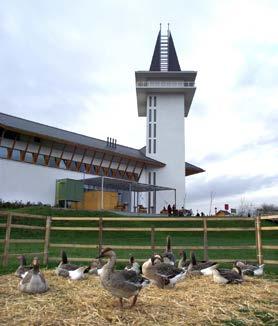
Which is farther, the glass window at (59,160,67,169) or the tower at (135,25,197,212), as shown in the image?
the tower at (135,25,197,212)

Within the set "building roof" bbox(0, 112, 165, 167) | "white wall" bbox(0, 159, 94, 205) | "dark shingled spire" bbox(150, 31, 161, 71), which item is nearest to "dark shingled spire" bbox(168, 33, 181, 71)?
"dark shingled spire" bbox(150, 31, 161, 71)

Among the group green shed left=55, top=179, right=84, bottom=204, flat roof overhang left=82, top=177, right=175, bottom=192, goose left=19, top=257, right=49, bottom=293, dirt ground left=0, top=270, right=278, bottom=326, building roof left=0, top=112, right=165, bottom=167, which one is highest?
building roof left=0, top=112, right=165, bottom=167

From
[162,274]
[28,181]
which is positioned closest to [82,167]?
[28,181]

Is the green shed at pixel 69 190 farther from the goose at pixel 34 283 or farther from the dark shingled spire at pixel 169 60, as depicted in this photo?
the goose at pixel 34 283

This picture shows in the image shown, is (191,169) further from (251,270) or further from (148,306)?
(148,306)

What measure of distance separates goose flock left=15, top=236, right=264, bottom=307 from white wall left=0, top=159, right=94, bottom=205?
33375 mm

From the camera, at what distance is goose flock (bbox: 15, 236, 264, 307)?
788 centimetres

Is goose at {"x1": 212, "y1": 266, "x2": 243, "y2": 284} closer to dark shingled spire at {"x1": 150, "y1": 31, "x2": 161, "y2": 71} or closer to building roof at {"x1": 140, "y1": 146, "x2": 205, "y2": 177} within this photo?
building roof at {"x1": 140, "y1": 146, "x2": 205, "y2": 177}

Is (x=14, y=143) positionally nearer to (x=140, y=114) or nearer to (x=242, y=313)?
(x=140, y=114)

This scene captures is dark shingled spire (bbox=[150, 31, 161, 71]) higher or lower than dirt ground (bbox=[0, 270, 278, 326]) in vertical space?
higher

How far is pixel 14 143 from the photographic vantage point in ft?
150

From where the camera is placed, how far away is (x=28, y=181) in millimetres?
46938

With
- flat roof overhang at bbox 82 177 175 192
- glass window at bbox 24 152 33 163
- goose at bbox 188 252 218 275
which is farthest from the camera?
flat roof overhang at bbox 82 177 175 192

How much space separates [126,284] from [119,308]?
47 cm
